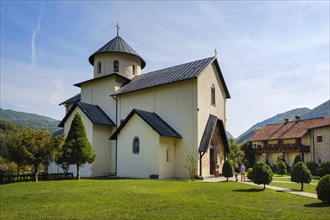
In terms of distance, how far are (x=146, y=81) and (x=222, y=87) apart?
7584 mm

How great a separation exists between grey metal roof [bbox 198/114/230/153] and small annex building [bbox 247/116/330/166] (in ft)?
77.6

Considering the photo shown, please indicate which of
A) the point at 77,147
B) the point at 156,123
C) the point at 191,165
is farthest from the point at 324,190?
the point at 77,147

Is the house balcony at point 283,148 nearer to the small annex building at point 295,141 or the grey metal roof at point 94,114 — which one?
the small annex building at point 295,141

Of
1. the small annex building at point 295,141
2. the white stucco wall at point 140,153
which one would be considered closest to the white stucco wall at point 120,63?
the white stucco wall at point 140,153

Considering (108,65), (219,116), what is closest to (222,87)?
(219,116)

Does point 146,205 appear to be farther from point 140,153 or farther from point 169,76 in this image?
point 169,76

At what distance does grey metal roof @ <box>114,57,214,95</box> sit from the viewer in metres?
25.2

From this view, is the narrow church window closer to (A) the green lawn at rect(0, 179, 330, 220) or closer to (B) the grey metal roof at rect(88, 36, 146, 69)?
(A) the green lawn at rect(0, 179, 330, 220)

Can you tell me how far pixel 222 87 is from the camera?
2947 cm

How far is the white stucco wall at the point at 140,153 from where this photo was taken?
22828 mm

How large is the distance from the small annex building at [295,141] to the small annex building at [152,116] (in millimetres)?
23579

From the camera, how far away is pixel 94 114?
28406 mm

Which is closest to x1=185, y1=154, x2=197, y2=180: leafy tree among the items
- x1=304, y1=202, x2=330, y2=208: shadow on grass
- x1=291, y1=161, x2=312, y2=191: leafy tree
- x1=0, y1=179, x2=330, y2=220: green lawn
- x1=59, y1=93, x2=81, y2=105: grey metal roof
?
x1=291, y1=161, x2=312, y2=191: leafy tree

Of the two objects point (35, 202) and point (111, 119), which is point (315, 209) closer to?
point (35, 202)
